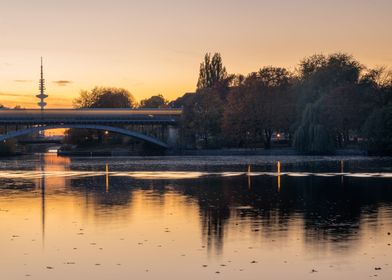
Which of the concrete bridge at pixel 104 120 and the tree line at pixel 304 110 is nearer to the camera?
the tree line at pixel 304 110

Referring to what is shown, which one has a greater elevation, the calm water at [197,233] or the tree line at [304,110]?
the tree line at [304,110]

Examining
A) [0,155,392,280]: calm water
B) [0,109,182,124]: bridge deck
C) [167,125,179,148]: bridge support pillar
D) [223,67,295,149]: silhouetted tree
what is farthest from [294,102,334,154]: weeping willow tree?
[0,155,392,280]: calm water

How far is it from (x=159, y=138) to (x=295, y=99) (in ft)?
110

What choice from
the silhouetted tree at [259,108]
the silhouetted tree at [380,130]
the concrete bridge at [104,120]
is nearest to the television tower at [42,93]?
the concrete bridge at [104,120]

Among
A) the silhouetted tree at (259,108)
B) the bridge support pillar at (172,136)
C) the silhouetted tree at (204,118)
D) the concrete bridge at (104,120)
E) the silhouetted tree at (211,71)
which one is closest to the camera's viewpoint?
the silhouetted tree at (259,108)

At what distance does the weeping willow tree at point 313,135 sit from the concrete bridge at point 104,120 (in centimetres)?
3724

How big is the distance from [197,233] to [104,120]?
12171cm

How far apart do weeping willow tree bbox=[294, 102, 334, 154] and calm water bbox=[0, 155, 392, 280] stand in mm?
66374

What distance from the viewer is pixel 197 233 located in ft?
84.2

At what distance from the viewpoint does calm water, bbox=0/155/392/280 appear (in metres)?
19.5

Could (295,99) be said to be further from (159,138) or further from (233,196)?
(233,196)

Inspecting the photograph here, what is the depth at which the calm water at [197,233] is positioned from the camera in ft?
64.0

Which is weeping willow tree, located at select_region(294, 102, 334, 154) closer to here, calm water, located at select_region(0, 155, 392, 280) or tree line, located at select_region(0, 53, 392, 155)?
tree line, located at select_region(0, 53, 392, 155)

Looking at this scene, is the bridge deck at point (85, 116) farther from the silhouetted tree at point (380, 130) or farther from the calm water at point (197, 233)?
the calm water at point (197, 233)
